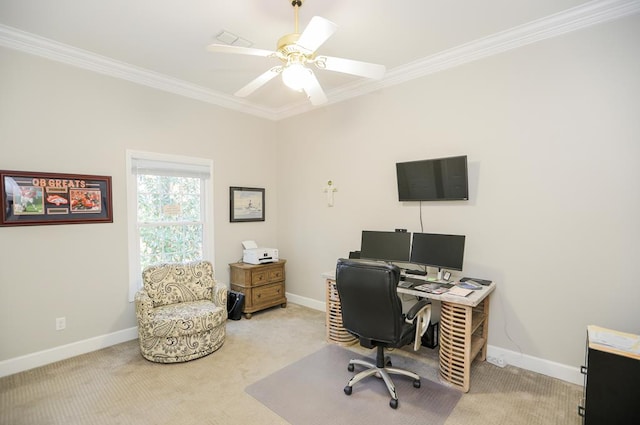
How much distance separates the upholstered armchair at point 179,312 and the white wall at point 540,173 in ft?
6.84

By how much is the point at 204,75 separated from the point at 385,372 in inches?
140

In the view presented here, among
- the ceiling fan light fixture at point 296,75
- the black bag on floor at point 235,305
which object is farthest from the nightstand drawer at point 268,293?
the ceiling fan light fixture at point 296,75

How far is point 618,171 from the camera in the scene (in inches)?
92.2

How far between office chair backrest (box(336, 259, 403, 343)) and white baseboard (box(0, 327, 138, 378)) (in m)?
2.57

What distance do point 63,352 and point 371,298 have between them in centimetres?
300

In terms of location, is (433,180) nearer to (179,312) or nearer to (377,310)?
(377,310)

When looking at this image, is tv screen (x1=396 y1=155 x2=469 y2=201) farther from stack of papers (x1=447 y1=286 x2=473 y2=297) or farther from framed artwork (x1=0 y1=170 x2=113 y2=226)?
framed artwork (x1=0 y1=170 x2=113 y2=226)

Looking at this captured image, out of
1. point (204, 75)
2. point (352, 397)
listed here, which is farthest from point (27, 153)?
point (352, 397)

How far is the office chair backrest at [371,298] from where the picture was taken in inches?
85.0

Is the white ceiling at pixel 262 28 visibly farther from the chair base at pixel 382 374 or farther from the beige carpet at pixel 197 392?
the beige carpet at pixel 197 392

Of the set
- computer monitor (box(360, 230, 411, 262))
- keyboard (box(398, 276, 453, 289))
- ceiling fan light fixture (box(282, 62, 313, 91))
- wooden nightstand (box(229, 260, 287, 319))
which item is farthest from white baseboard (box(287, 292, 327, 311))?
ceiling fan light fixture (box(282, 62, 313, 91))

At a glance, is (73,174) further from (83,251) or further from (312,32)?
(312,32)

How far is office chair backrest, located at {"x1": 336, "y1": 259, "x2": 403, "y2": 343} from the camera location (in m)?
2.16

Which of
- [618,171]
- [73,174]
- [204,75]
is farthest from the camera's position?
[204,75]
